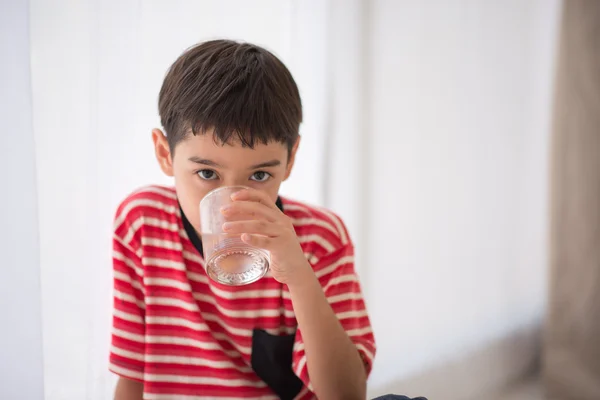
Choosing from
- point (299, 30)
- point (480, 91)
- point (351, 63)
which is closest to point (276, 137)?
point (299, 30)

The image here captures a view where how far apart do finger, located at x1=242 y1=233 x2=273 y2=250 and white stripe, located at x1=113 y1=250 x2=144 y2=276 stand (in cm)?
34

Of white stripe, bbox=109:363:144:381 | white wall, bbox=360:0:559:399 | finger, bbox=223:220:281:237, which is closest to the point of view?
finger, bbox=223:220:281:237

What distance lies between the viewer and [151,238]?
1055mm

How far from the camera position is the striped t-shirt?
104cm

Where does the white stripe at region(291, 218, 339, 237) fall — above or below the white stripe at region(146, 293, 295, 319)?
above

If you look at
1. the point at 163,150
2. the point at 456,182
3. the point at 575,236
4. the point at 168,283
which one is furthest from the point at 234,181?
the point at 575,236

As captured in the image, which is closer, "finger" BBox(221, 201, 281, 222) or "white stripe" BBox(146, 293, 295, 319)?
"finger" BBox(221, 201, 281, 222)

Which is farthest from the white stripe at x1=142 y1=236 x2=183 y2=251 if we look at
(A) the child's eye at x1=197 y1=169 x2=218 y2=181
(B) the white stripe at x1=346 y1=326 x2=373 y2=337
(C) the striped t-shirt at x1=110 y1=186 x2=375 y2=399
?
(B) the white stripe at x1=346 y1=326 x2=373 y2=337

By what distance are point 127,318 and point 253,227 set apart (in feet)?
1.27

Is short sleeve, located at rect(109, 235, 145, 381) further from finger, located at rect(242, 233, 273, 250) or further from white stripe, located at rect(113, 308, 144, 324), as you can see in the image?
finger, located at rect(242, 233, 273, 250)

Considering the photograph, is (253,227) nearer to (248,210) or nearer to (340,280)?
(248,210)

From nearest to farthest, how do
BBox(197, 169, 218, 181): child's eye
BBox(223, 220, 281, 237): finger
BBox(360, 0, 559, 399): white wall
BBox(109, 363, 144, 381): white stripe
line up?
1. BBox(223, 220, 281, 237): finger
2. BBox(197, 169, 218, 181): child's eye
3. BBox(109, 363, 144, 381): white stripe
4. BBox(360, 0, 559, 399): white wall

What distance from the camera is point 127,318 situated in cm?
103

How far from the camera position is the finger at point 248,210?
2.62 ft
